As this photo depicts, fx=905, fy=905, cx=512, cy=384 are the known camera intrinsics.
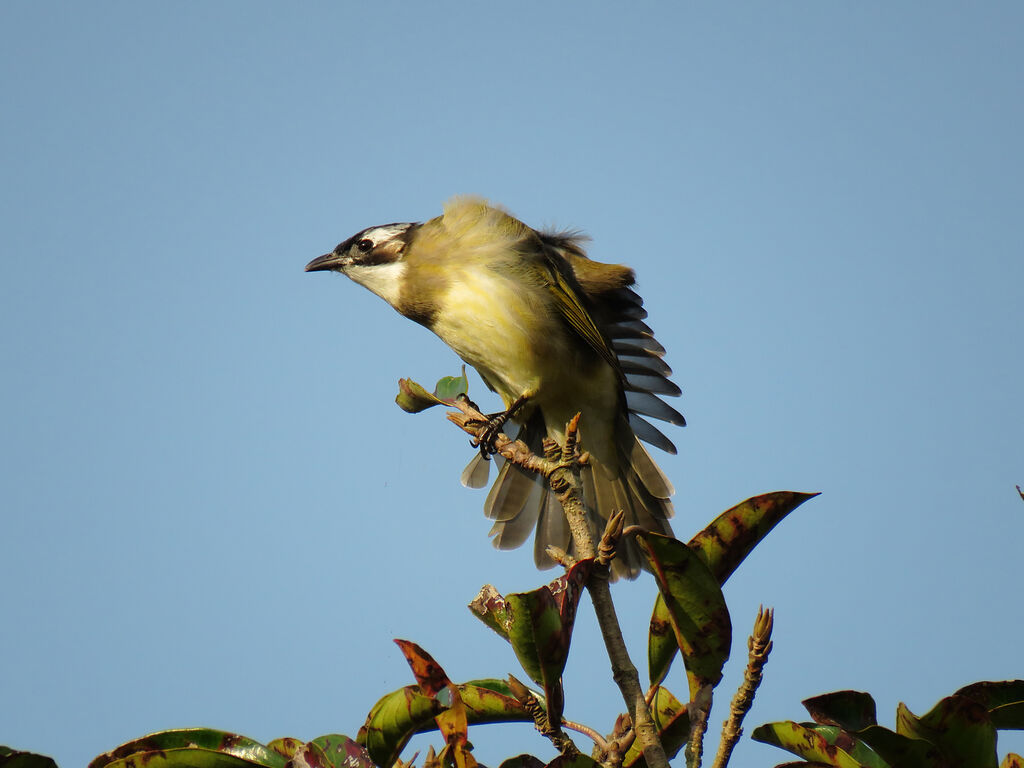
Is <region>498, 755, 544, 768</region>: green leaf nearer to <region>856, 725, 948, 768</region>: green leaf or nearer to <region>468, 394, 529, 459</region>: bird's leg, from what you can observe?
<region>856, 725, 948, 768</region>: green leaf

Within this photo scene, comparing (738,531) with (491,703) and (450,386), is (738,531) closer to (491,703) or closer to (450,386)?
(491,703)

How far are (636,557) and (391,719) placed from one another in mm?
2827

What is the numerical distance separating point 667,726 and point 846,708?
1.49 feet

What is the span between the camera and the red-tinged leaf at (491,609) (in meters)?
1.81

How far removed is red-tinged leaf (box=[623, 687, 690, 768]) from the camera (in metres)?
1.89

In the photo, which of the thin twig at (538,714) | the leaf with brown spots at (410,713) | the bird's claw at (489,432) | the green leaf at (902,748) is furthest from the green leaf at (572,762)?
the bird's claw at (489,432)

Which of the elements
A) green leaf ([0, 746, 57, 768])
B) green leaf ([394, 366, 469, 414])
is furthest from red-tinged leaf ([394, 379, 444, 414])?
green leaf ([0, 746, 57, 768])

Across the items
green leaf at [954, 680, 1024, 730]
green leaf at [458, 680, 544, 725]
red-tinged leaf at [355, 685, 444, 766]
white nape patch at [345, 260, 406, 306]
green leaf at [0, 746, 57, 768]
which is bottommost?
green leaf at [0, 746, 57, 768]

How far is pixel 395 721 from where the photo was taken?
5.98ft

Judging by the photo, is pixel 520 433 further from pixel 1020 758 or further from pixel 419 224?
pixel 1020 758

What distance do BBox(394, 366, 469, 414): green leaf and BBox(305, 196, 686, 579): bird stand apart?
1.15 meters

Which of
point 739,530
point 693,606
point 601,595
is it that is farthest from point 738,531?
point 601,595

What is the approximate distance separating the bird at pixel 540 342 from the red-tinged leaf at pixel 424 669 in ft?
9.43

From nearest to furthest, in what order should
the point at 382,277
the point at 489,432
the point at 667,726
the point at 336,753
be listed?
the point at 336,753, the point at 667,726, the point at 489,432, the point at 382,277
